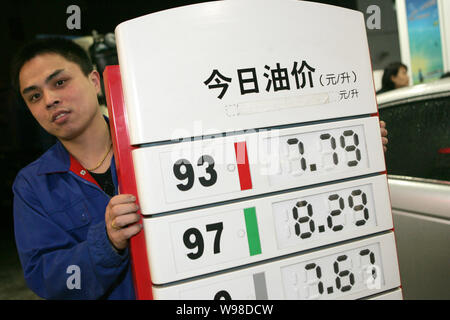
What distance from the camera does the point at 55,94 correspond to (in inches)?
50.4

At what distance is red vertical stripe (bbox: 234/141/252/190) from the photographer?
1157 mm

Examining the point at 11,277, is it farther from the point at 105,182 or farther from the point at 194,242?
the point at 194,242

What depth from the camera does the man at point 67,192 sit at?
1.19 metres

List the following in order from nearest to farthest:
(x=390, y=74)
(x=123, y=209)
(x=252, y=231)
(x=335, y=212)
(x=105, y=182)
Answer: (x=123, y=209)
(x=252, y=231)
(x=335, y=212)
(x=105, y=182)
(x=390, y=74)

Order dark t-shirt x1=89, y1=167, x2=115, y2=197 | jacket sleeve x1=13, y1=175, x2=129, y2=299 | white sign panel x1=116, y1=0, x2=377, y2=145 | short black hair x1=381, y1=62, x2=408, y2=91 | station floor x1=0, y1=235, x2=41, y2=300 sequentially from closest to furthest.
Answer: white sign panel x1=116, y1=0, x2=377, y2=145, jacket sleeve x1=13, y1=175, x2=129, y2=299, dark t-shirt x1=89, y1=167, x2=115, y2=197, short black hair x1=381, y1=62, x2=408, y2=91, station floor x1=0, y1=235, x2=41, y2=300

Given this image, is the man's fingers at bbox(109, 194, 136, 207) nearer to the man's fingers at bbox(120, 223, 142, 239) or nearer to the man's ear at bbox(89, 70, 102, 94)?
the man's fingers at bbox(120, 223, 142, 239)

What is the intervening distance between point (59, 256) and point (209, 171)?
0.54 metres

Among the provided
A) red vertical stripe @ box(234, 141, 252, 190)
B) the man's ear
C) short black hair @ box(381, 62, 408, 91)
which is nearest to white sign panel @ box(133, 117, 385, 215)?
red vertical stripe @ box(234, 141, 252, 190)

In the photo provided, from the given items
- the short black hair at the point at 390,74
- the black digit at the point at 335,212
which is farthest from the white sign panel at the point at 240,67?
the short black hair at the point at 390,74

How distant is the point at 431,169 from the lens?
201cm

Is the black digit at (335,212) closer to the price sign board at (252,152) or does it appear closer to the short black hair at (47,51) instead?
the price sign board at (252,152)

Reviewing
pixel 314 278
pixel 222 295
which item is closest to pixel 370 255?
pixel 314 278
